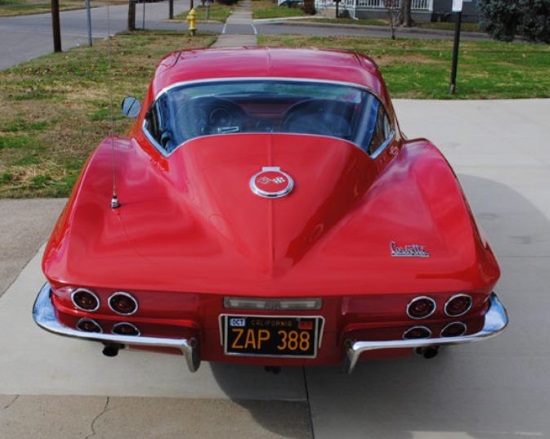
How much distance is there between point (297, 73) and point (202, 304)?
6.18ft

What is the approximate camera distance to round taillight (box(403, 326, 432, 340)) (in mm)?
2709

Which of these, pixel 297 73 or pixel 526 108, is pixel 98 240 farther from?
pixel 526 108

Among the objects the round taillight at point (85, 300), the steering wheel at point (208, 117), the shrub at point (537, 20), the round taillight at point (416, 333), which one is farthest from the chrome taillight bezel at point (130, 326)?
the shrub at point (537, 20)

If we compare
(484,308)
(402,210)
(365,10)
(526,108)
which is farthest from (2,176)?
(365,10)

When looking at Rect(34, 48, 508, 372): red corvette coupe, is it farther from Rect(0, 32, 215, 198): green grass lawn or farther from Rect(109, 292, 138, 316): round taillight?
Rect(0, 32, 215, 198): green grass lawn

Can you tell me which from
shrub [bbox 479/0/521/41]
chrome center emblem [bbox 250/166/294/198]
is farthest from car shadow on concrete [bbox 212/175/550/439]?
shrub [bbox 479/0/521/41]

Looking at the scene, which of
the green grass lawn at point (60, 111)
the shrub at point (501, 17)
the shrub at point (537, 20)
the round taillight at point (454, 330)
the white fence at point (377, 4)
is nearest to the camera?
the round taillight at point (454, 330)

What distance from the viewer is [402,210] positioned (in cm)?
312

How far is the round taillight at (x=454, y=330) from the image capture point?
9.01 ft

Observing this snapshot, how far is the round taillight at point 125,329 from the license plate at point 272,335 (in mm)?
368

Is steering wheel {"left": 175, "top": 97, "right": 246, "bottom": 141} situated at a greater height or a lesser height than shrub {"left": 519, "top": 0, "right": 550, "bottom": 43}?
greater

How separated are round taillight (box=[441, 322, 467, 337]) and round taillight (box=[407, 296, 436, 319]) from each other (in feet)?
0.41

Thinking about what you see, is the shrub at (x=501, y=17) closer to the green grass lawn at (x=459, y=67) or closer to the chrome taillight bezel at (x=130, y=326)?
the green grass lawn at (x=459, y=67)

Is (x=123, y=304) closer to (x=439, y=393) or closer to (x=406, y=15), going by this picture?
(x=439, y=393)
